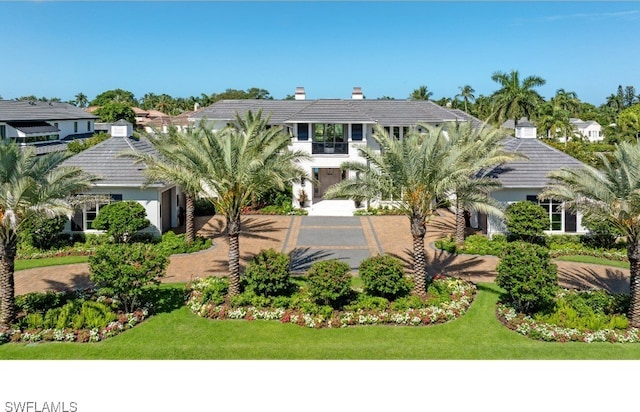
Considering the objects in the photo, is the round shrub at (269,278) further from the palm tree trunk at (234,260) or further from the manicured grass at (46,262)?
the manicured grass at (46,262)

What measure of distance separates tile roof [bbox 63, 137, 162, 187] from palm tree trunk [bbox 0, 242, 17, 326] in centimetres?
963

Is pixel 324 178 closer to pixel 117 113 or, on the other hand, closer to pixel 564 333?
pixel 564 333

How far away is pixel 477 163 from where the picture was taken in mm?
18219

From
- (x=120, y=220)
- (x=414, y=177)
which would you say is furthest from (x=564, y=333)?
(x=120, y=220)

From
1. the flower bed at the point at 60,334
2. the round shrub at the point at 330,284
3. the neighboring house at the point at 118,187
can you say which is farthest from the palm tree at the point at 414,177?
the neighboring house at the point at 118,187

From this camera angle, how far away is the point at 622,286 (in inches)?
716

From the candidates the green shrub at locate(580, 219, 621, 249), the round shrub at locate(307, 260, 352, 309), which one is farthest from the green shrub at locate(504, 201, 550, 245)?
the round shrub at locate(307, 260, 352, 309)

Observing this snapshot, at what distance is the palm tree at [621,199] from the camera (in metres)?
14.4

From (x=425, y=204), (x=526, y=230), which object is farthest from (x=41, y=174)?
(x=526, y=230)

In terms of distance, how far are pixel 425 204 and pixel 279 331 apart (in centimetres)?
625

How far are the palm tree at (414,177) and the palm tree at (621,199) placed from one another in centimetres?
356

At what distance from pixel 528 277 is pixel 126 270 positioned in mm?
11733

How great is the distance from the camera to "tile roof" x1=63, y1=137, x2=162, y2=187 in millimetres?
24234

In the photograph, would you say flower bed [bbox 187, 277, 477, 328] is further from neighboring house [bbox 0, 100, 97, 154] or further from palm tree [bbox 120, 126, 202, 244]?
neighboring house [bbox 0, 100, 97, 154]
